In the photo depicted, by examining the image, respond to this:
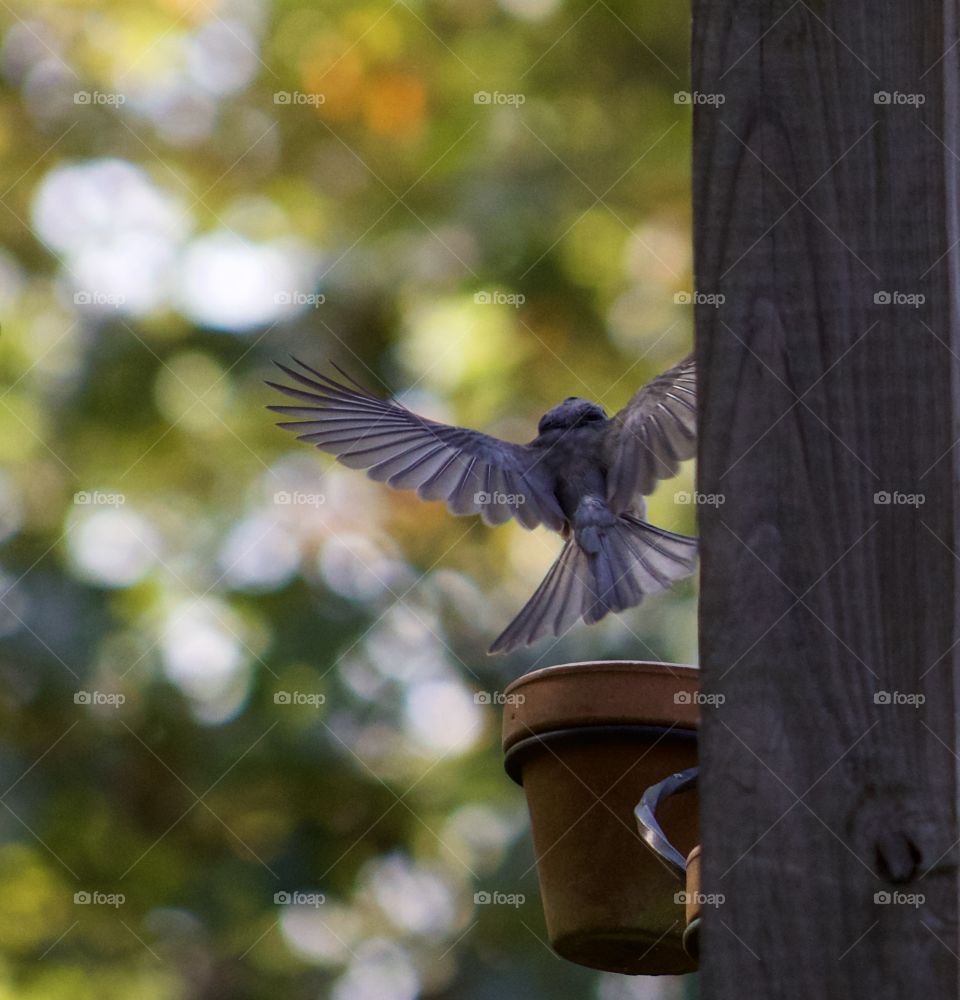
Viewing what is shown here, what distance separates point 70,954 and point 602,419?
4306 millimetres

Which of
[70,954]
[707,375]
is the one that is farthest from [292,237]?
[707,375]

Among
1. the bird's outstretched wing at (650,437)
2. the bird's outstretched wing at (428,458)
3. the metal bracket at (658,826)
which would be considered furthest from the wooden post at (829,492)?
the bird's outstretched wing at (428,458)

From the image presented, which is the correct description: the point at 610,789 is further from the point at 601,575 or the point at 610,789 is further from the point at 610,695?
the point at 601,575

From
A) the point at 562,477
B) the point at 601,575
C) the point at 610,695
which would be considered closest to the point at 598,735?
the point at 610,695

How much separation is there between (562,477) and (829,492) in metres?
3.38

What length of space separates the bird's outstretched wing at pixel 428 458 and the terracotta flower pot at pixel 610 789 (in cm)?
197

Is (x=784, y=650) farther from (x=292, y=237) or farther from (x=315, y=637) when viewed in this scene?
(x=292, y=237)

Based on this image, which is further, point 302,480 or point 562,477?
point 302,480

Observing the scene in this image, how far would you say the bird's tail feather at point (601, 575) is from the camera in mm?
4633

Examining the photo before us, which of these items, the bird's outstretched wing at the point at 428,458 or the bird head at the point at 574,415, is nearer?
the bird's outstretched wing at the point at 428,458

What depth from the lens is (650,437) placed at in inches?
186

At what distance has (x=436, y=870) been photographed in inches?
311

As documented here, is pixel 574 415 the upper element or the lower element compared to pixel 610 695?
upper

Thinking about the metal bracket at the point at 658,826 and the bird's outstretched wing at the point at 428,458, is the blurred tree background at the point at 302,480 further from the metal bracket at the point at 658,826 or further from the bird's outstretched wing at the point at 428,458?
the metal bracket at the point at 658,826
